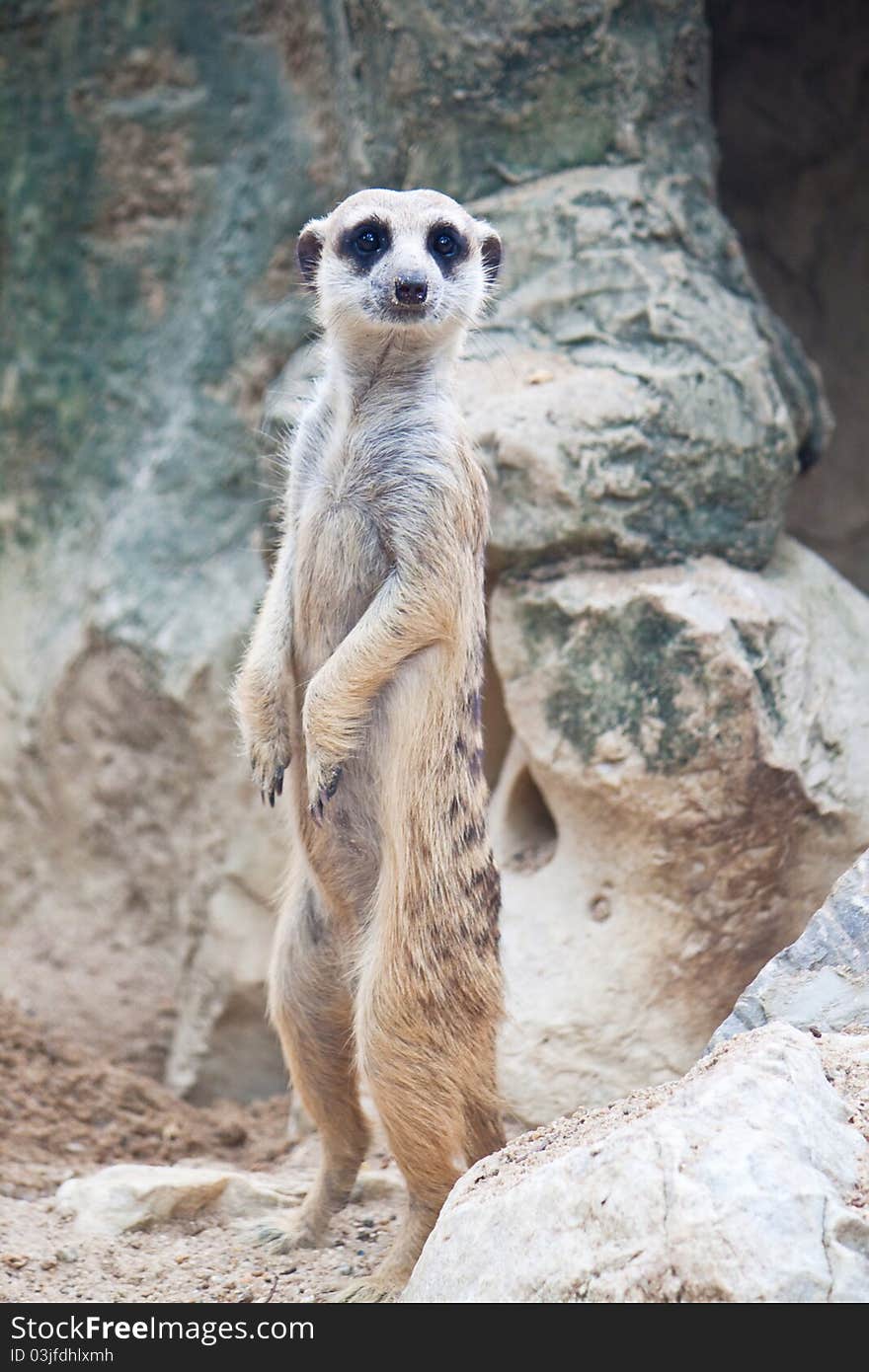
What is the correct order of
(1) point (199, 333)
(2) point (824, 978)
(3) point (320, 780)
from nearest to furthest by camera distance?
(2) point (824, 978) → (3) point (320, 780) → (1) point (199, 333)

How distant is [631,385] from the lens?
13.0 feet

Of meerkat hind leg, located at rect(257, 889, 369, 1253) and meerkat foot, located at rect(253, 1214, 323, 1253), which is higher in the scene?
meerkat hind leg, located at rect(257, 889, 369, 1253)

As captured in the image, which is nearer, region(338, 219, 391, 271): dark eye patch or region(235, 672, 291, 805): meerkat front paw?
region(338, 219, 391, 271): dark eye patch

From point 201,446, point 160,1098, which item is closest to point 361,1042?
point 160,1098

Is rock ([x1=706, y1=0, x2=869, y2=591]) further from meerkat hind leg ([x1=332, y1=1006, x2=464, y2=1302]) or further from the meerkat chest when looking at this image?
meerkat hind leg ([x1=332, y1=1006, x2=464, y2=1302])

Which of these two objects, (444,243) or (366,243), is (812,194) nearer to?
(444,243)

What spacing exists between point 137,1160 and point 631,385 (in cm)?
244

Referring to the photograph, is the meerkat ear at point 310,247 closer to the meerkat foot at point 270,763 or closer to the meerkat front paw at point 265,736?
the meerkat front paw at point 265,736

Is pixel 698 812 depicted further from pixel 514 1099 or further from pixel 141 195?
pixel 141 195

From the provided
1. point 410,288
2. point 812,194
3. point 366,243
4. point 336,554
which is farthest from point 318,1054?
point 812,194

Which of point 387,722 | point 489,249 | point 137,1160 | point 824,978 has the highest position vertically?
point 489,249

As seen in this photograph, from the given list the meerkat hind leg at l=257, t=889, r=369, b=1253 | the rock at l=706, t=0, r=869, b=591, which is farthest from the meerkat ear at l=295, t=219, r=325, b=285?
the rock at l=706, t=0, r=869, b=591

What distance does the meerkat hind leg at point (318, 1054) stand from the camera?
334 centimetres

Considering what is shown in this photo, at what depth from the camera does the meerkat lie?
9.89 feet
